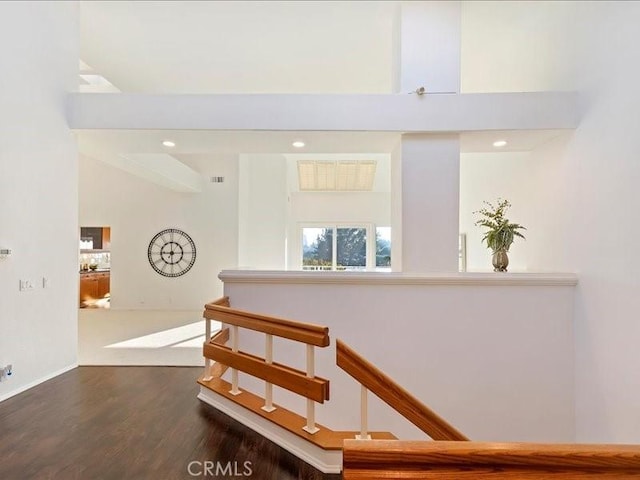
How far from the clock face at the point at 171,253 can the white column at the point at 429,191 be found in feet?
20.5

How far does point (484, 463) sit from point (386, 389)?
1262 mm

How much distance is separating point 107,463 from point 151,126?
3124 millimetres

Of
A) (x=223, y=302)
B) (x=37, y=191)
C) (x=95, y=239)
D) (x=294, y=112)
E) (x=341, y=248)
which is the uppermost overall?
(x=294, y=112)

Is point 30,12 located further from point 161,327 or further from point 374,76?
point 161,327

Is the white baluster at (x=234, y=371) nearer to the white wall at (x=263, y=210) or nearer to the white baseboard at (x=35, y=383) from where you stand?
the white baseboard at (x=35, y=383)

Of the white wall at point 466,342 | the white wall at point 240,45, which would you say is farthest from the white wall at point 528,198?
the white wall at point 240,45

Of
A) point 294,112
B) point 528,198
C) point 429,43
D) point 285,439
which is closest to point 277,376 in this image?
point 285,439

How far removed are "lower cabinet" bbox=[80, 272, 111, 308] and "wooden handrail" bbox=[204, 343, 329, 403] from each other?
7.86m

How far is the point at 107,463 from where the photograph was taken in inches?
89.6

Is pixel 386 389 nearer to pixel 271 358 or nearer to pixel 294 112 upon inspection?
pixel 271 358

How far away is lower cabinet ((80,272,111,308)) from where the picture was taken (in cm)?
896

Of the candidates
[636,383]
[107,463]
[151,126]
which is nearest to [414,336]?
[636,383]

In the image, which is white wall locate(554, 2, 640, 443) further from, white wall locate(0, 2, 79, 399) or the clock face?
the clock face

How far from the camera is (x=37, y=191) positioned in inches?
140
